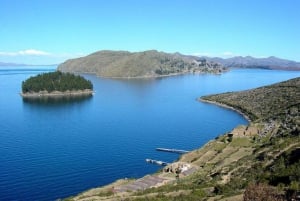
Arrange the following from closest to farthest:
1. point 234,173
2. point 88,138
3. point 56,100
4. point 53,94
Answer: point 234,173 < point 88,138 < point 56,100 < point 53,94

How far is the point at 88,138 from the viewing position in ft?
306

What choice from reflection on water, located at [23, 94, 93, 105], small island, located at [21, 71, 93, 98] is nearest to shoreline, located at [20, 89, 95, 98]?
small island, located at [21, 71, 93, 98]

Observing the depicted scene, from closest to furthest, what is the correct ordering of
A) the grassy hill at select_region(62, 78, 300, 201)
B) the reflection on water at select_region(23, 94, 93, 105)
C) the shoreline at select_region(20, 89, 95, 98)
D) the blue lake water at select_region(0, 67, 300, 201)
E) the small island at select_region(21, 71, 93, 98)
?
the grassy hill at select_region(62, 78, 300, 201) → the blue lake water at select_region(0, 67, 300, 201) → the reflection on water at select_region(23, 94, 93, 105) → the shoreline at select_region(20, 89, 95, 98) → the small island at select_region(21, 71, 93, 98)

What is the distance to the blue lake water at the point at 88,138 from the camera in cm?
6275

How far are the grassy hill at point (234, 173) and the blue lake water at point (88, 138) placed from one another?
1131 cm

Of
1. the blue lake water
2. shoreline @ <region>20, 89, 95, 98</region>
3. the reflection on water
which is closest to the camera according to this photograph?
the blue lake water

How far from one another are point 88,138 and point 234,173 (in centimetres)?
5690

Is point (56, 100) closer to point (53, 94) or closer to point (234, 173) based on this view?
point (53, 94)

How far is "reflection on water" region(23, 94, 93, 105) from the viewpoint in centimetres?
16435

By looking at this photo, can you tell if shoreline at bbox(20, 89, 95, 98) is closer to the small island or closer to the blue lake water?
the small island

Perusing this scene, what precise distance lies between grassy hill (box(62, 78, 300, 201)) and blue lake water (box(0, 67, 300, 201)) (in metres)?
11.3

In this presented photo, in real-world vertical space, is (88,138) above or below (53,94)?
below

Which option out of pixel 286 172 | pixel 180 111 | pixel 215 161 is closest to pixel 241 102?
pixel 180 111

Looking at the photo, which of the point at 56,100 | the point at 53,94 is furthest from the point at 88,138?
the point at 53,94
